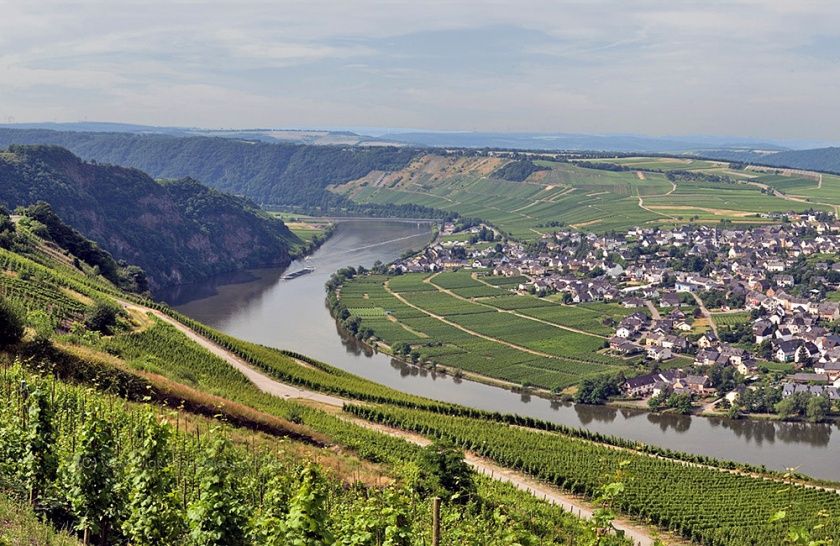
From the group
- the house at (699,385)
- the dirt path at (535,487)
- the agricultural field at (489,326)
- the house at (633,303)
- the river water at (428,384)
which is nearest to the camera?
the dirt path at (535,487)

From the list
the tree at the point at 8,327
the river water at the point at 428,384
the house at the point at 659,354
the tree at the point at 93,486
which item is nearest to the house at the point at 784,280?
the house at the point at 659,354

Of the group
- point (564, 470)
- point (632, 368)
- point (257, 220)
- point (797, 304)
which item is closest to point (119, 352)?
point (564, 470)

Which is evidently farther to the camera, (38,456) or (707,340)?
(707,340)

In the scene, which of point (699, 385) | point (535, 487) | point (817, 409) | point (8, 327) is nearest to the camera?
point (8, 327)

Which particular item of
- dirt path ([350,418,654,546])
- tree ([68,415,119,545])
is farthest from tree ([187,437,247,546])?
dirt path ([350,418,654,546])

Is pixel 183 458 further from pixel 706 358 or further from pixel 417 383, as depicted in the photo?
pixel 706 358

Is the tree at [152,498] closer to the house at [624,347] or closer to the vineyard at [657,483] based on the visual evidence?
the vineyard at [657,483]

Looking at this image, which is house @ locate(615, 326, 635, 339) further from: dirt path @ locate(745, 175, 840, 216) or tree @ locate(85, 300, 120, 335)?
dirt path @ locate(745, 175, 840, 216)

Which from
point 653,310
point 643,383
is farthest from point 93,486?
point 653,310
